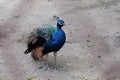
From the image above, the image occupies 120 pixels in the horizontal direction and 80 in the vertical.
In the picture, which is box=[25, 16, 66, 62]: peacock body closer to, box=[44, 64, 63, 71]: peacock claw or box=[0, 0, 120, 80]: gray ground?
box=[44, 64, 63, 71]: peacock claw

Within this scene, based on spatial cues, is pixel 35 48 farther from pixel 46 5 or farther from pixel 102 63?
pixel 46 5

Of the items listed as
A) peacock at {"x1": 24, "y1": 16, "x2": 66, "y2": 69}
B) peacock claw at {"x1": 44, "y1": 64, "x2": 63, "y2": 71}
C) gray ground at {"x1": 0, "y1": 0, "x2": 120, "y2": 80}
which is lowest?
gray ground at {"x1": 0, "y1": 0, "x2": 120, "y2": 80}

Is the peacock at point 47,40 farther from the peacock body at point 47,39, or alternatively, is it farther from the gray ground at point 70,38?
the gray ground at point 70,38

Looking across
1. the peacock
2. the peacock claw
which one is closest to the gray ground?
the peacock claw

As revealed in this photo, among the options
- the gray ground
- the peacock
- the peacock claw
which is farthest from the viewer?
the peacock claw

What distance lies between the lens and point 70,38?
1193 cm

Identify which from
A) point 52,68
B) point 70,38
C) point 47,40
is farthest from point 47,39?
point 70,38

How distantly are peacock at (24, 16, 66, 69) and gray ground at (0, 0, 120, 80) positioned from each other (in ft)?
1.64

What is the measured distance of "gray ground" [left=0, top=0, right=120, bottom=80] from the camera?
9.36 m

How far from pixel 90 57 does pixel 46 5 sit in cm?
674

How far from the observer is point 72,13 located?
596 inches

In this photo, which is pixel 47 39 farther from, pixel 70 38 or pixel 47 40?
pixel 70 38

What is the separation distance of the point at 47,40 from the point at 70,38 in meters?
2.79

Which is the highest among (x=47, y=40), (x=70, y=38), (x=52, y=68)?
(x=47, y=40)
